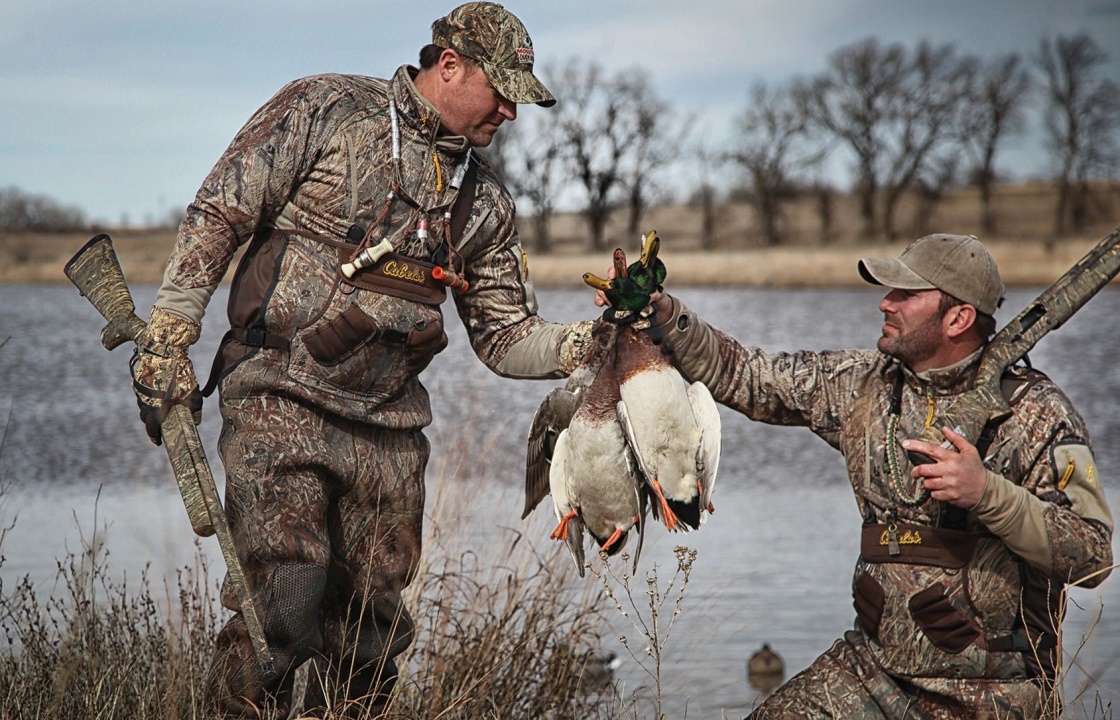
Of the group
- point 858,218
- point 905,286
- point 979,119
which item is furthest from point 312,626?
point 858,218

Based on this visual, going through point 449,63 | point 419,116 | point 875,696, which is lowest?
point 875,696

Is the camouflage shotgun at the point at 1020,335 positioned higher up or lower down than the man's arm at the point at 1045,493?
higher up

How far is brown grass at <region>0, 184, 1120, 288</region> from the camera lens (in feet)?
95.2

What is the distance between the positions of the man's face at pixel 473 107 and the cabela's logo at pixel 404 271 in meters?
0.49

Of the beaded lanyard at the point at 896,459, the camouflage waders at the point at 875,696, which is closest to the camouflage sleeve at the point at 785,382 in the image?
the beaded lanyard at the point at 896,459

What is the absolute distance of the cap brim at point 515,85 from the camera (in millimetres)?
3998

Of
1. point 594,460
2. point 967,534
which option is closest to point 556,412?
point 594,460

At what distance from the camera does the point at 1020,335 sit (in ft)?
13.1

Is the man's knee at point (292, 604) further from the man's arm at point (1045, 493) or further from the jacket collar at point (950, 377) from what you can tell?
the jacket collar at point (950, 377)

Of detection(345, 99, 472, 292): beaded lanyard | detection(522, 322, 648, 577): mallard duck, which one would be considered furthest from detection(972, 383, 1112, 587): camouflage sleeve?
detection(345, 99, 472, 292): beaded lanyard

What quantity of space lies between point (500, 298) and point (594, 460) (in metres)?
0.93

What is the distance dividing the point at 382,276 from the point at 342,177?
1.12 feet

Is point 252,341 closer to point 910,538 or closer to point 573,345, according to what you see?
point 573,345

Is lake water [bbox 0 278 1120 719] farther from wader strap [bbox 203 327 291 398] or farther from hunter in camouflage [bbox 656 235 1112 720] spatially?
wader strap [bbox 203 327 291 398]
